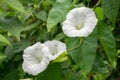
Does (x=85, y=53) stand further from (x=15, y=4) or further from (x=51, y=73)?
(x=15, y=4)

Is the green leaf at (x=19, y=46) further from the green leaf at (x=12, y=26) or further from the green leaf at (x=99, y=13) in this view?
the green leaf at (x=99, y=13)

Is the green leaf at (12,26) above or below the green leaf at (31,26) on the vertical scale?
above

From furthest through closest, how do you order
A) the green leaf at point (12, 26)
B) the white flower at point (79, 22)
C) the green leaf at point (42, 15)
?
the green leaf at point (42, 15)
the green leaf at point (12, 26)
the white flower at point (79, 22)

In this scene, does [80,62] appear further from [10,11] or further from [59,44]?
[10,11]

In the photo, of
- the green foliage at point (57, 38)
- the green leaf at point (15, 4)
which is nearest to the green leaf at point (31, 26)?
the green foliage at point (57, 38)

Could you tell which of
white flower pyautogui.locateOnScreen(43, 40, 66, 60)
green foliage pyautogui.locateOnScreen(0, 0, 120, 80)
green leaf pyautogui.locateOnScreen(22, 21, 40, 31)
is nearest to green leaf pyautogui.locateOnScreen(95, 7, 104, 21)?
green foliage pyautogui.locateOnScreen(0, 0, 120, 80)

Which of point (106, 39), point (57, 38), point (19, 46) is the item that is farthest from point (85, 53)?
point (19, 46)

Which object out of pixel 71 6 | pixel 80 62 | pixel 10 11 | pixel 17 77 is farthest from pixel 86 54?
pixel 10 11

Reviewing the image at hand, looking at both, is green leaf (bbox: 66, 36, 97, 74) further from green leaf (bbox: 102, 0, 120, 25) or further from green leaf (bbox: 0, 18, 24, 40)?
green leaf (bbox: 0, 18, 24, 40)
